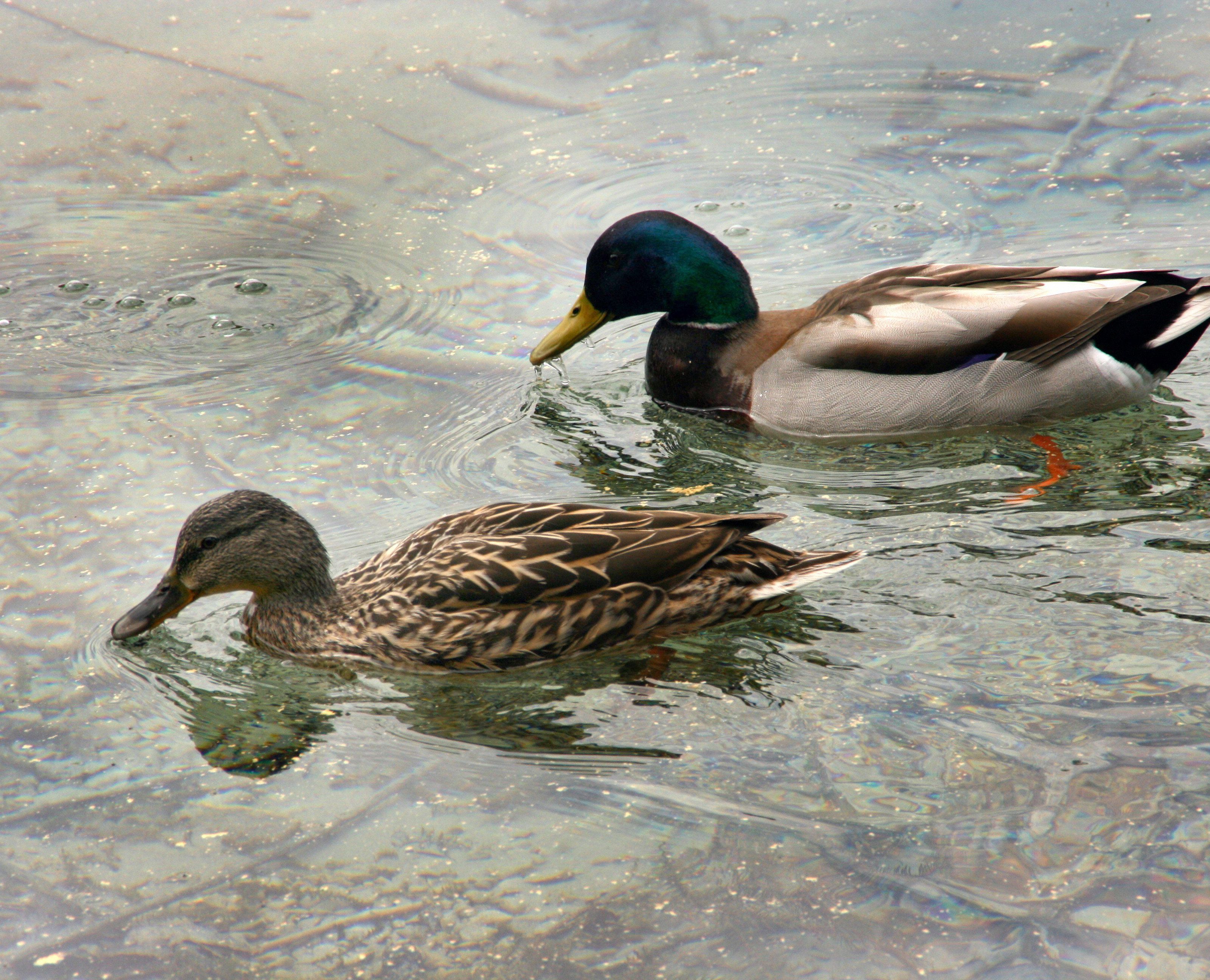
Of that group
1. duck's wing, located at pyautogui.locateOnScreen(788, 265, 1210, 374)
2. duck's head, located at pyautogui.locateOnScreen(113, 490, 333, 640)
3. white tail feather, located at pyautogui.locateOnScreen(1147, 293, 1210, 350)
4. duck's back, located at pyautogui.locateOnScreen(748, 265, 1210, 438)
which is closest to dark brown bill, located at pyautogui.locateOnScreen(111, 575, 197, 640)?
duck's head, located at pyautogui.locateOnScreen(113, 490, 333, 640)

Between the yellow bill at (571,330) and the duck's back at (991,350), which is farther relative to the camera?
the yellow bill at (571,330)

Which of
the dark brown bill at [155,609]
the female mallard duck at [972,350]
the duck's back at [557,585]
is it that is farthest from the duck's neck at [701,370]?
the dark brown bill at [155,609]

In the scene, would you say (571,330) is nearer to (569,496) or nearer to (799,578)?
(569,496)

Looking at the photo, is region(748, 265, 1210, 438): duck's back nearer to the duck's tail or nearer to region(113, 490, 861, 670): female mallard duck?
the duck's tail

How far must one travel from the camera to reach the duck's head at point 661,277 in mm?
7195

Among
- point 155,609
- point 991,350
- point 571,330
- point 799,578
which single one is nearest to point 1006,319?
point 991,350

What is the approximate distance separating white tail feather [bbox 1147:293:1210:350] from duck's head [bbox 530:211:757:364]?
1959 millimetres

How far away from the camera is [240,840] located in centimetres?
425

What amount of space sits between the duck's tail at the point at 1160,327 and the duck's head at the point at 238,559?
3905mm

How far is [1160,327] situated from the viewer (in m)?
6.70

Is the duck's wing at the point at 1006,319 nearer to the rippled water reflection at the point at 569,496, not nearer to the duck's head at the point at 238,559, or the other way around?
the rippled water reflection at the point at 569,496

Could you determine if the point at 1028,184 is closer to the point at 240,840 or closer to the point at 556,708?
the point at 556,708

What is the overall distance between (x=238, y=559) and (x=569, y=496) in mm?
1612

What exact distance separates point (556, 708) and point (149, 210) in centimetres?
557
